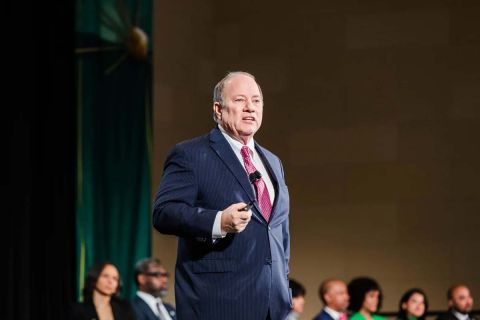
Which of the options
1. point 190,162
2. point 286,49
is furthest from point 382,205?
point 190,162

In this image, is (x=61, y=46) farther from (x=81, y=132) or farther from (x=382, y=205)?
(x=382, y=205)

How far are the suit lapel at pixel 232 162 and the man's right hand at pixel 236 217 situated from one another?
0.51 ft

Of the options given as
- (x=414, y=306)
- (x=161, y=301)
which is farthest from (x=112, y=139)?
(x=414, y=306)

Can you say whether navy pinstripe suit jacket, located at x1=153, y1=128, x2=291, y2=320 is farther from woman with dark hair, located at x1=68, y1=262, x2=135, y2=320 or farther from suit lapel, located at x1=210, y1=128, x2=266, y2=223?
woman with dark hair, located at x1=68, y1=262, x2=135, y2=320

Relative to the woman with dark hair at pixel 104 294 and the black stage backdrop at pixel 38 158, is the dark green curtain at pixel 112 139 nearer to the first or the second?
the black stage backdrop at pixel 38 158

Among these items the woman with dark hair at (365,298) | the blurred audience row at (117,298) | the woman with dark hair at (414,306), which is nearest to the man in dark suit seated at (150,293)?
the blurred audience row at (117,298)

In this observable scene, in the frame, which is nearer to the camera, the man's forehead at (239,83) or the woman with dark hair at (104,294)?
the man's forehead at (239,83)

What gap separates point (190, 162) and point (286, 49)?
294 inches

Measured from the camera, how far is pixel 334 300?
24.3 ft

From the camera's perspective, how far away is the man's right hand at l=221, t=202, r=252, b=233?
2.55 metres

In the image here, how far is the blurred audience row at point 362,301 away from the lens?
7.39m

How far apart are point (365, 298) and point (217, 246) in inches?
205

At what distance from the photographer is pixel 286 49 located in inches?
400

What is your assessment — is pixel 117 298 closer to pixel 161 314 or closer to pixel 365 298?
pixel 161 314
